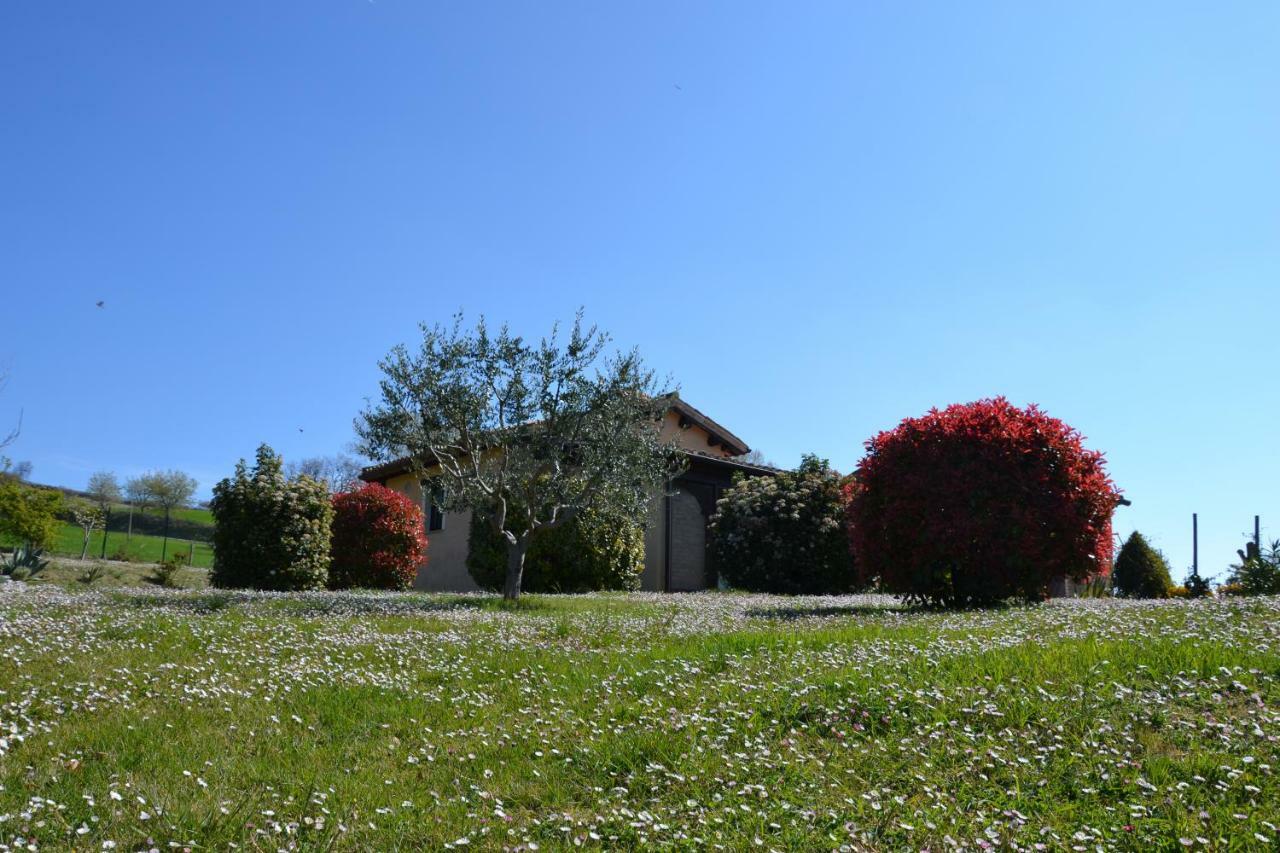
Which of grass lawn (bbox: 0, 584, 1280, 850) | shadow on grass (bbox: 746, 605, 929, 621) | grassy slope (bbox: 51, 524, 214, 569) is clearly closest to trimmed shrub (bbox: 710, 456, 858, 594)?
shadow on grass (bbox: 746, 605, 929, 621)

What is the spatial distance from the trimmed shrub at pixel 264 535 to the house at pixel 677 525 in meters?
3.31

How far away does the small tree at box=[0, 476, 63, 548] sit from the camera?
26.0 m

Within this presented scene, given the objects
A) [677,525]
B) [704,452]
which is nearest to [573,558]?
[677,525]

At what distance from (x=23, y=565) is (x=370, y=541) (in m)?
7.64

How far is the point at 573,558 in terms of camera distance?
2089cm

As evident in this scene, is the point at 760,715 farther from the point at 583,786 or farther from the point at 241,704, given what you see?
the point at 241,704

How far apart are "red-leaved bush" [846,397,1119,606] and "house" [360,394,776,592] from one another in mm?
9042

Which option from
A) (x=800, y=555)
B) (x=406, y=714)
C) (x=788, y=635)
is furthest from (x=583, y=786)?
(x=800, y=555)

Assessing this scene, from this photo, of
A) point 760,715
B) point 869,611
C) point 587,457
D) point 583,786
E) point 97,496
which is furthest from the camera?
point 97,496

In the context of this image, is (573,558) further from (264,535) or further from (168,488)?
(168,488)

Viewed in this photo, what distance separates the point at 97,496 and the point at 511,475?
162ft

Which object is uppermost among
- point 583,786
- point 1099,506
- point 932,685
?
point 1099,506

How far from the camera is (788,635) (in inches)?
376

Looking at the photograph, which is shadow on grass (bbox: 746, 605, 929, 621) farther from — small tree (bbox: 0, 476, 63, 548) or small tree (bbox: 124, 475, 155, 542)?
small tree (bbox: 124, 475, 155, 542)
